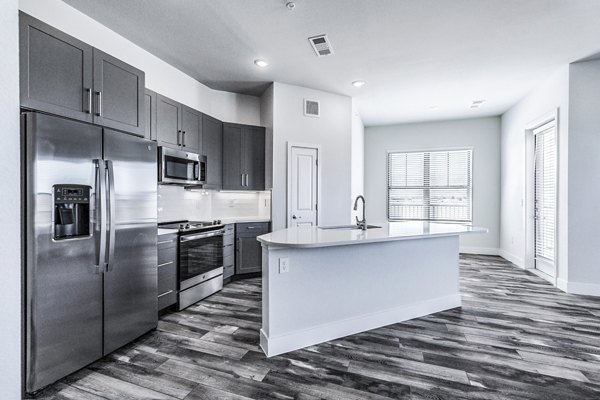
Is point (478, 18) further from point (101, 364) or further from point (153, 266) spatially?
point (101, 364)

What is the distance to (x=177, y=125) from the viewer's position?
380cm

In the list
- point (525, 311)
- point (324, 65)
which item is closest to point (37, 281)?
point (324, 65)

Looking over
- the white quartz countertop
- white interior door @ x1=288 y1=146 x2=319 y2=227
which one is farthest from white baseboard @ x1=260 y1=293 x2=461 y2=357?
white interior door @ x1=288 y1=146 x2=319 y2=227

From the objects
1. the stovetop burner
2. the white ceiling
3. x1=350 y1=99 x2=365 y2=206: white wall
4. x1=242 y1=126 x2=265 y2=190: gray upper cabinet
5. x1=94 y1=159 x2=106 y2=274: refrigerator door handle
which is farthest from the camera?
x1=350 y1=99 x2=365 y2=206: white wall

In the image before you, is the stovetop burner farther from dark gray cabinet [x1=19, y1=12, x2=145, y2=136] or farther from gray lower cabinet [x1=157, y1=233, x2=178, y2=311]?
dark gray cabinet [x1=19, y1=12, x2=145, y2=136]

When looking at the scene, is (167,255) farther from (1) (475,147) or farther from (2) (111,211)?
(1) (475,147)

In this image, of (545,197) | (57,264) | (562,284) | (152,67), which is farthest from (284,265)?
(545,197)

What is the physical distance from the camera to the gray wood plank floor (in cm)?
198

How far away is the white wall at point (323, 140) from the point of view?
15.5 ft

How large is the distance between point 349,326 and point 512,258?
4.56 metres

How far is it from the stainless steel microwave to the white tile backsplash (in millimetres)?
322

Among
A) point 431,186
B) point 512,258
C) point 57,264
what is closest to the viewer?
point 57,264

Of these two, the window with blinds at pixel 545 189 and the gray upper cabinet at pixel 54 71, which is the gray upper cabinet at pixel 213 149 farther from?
the window with blinds at pixel 545 189

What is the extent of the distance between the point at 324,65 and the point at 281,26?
1056 mm
